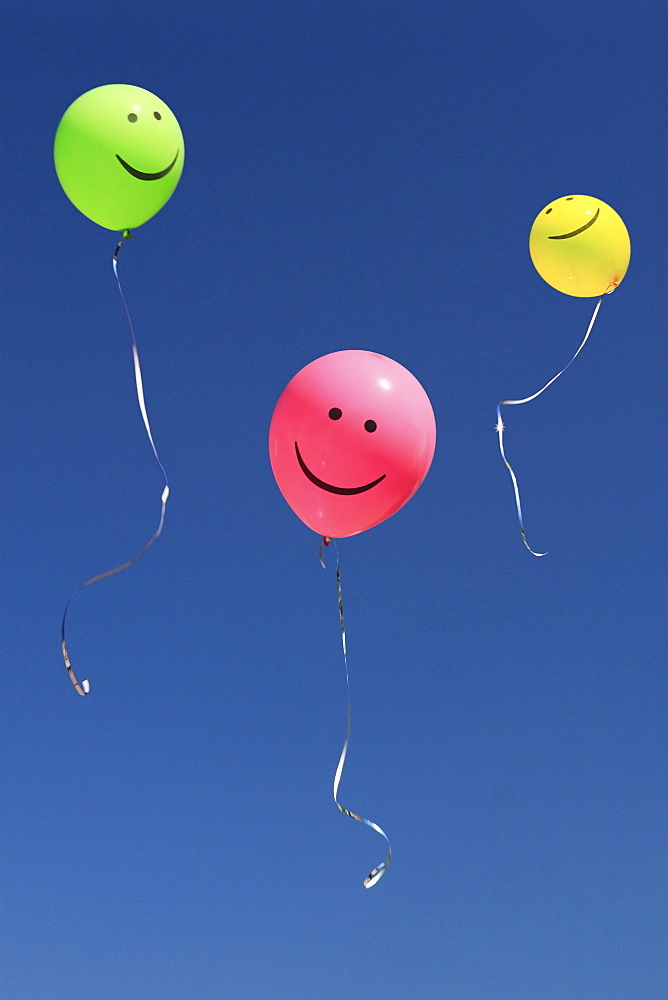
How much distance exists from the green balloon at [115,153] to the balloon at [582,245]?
389 cm

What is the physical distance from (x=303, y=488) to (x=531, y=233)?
4409mm

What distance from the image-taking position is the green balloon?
26.9 ft

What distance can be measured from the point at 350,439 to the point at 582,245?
3.92 metres

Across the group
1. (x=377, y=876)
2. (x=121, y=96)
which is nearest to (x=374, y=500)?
(x=377, y=876)

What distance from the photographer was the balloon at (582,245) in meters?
10.5

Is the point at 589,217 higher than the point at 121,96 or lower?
higher

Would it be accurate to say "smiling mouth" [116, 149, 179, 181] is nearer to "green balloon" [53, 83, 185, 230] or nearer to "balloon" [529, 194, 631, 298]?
"green balloon" [53, 83, 185, 230]

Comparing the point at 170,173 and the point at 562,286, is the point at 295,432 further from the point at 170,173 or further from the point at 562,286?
the point at 562,286

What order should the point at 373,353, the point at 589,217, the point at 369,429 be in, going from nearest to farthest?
1. the point at 369,429
2. the point at 373,353
3. the point at 589,217

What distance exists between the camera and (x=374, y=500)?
8.09 meters

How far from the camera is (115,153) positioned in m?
8.18

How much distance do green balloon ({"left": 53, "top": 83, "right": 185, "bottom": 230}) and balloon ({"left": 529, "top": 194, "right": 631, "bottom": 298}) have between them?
3.89 meters

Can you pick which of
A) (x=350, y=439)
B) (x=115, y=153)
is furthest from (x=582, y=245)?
(x=115, y=153)

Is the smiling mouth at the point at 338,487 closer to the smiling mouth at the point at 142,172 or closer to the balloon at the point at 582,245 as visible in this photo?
the smiling mouth at the point at 142,172
